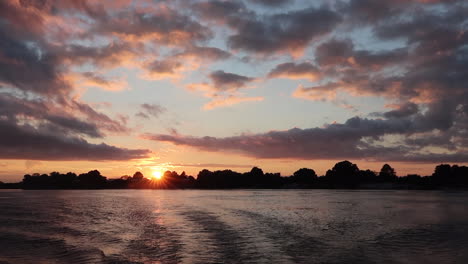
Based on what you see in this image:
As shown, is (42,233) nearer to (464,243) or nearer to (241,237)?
(241,237)

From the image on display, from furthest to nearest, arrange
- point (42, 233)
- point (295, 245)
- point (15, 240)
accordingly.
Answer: point (42, 233)
point (15, 240)
point (295, 245)

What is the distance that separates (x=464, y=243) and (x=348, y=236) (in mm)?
9596

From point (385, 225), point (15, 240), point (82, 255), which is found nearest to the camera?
point (82, 255)

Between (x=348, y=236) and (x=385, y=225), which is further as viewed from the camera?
(x=385, y=225)

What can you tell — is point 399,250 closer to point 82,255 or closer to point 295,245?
point 295,245

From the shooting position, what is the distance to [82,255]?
25938 mm

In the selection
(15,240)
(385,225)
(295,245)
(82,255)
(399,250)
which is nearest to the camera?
(82,255)

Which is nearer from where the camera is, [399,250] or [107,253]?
[107,253]

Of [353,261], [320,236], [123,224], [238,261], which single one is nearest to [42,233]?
[123,224]

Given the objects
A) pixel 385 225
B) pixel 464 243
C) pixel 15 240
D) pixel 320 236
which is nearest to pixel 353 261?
pixel 320 236

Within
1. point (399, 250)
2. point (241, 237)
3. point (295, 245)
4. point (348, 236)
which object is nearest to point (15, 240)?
point (241, 237)

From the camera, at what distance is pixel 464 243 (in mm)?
31922

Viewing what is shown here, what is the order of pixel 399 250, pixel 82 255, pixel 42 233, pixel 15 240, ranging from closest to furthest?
pixel 82 255 < pixel 399 250 < pixel 15 240 < pixel 42 233

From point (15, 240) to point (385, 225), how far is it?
3947cm
